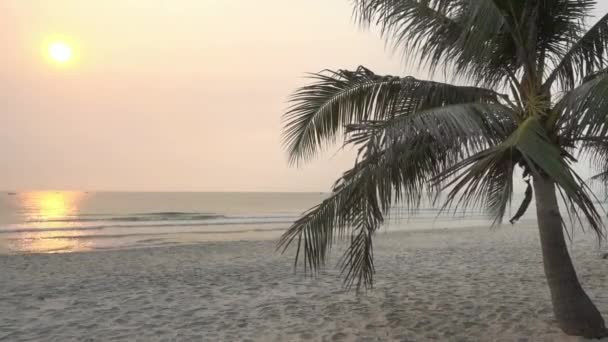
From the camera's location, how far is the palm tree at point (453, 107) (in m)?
3.77

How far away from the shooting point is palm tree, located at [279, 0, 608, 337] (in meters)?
3.77

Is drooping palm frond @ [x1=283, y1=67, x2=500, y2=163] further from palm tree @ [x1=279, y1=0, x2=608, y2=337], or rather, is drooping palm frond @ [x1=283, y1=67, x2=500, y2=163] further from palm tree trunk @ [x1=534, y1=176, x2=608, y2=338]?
palm tree trunk @ [x1=534, y1=176, x2=608, y2=338]

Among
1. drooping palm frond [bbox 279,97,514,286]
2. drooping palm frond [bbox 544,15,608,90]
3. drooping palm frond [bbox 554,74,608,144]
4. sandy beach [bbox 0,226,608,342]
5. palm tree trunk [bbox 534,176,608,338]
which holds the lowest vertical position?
sandy beach [bbox 0,226,608,342]

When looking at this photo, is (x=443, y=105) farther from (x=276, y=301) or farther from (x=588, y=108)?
(x=276, y=301)

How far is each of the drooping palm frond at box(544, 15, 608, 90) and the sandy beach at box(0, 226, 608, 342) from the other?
9.01ft

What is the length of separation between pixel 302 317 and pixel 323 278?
2.73m

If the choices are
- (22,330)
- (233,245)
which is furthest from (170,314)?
(233,245)

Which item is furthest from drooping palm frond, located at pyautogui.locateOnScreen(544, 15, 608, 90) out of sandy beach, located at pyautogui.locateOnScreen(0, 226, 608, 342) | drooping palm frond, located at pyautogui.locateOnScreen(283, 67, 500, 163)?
sandy beach, located at pyautogui.locateOnScreen(0, 226, 608, 342)

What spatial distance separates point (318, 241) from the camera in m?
4.24

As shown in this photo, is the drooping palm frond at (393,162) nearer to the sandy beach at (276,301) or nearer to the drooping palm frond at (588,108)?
the drooping palm frond at (588,108)

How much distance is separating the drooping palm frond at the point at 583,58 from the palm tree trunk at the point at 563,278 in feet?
4.22

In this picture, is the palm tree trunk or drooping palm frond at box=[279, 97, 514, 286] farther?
the palm tree trunk

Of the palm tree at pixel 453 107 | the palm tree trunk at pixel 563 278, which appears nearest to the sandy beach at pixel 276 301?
the palm tree trunk at pixel 563 278

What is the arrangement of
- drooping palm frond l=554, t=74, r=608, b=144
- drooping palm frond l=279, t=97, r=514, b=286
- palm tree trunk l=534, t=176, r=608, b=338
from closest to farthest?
drooping palm frond l=554, t=74, r=608, b=144
drooping palm frond l=279, t=97, r=514, b=286
palm tree trunk l=534, t=176, r=608, b=338
